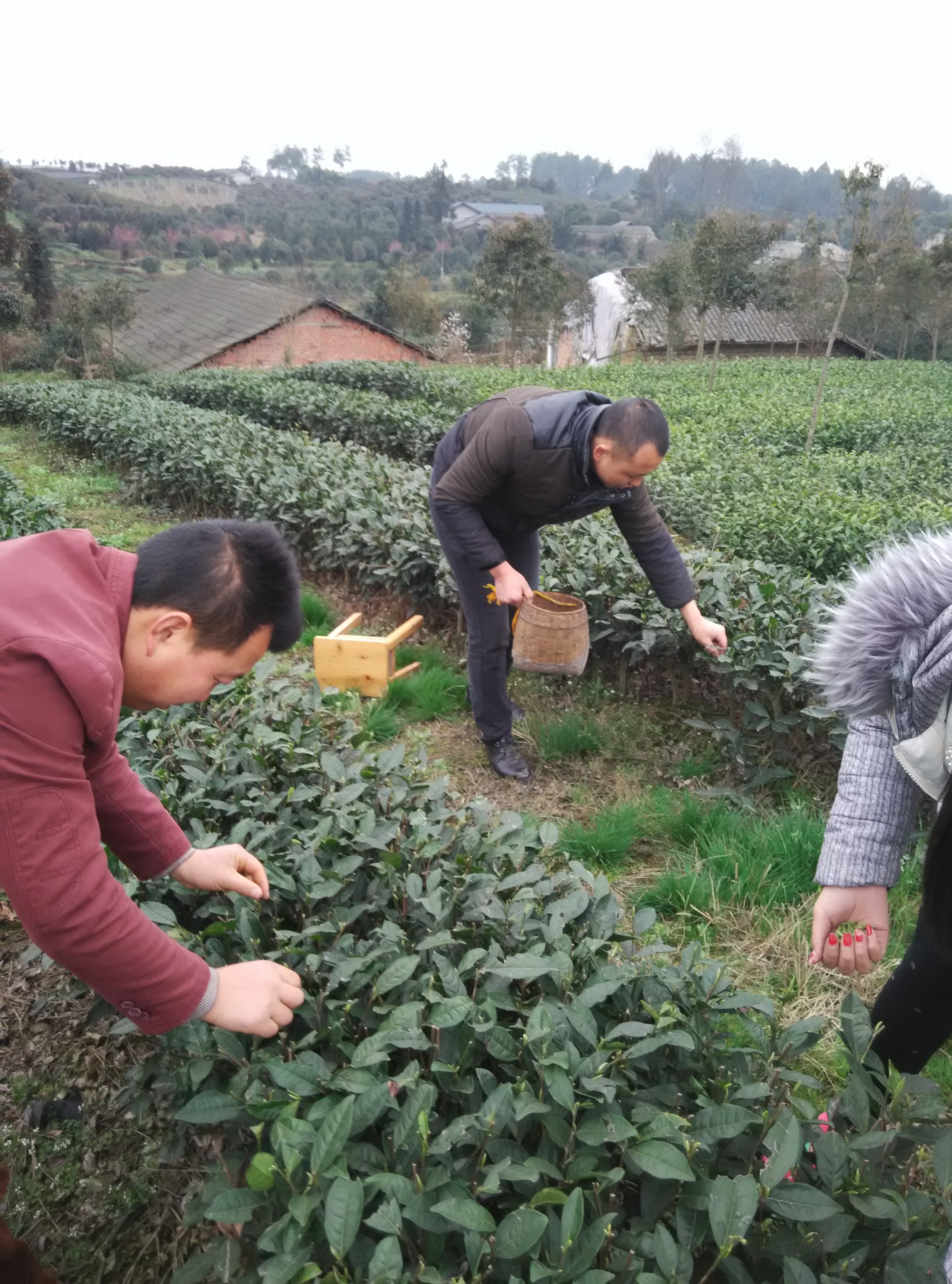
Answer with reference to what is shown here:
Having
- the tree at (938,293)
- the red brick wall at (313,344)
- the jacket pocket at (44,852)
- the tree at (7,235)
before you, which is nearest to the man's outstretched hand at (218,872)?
the jacket pocket at (44,852)

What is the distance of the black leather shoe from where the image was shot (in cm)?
359

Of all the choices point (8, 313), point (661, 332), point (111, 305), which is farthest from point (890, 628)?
point (661, 332)

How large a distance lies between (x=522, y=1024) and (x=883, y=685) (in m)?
0.86

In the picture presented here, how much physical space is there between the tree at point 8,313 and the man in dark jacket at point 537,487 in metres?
33.1

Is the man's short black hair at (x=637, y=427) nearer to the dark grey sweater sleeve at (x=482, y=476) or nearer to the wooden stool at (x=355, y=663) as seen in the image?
the dark grey sweater sleeve at (x=482, y=476)

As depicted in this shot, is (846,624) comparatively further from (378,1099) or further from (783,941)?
(783,941)

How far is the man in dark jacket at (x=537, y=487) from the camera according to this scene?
2.82 metres

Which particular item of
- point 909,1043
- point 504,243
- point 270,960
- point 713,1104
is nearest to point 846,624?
point 713,1104

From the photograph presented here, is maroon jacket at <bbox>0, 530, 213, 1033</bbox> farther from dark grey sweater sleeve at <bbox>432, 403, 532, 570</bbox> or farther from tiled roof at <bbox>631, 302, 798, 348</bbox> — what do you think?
tiled roof at <bbox>631, 302, 798, 348</bbox>

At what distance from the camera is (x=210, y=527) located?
53.1 inches

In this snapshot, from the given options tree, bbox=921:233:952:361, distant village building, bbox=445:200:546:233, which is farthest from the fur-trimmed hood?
distant village building, bbox=445:200:546:233

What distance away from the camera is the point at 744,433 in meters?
12.2

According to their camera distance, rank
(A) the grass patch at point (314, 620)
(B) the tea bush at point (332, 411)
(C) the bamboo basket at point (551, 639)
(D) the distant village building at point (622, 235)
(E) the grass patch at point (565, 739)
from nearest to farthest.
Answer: (C) the bamboo basket at point (551, 639), (E) the grass patch at point (565, 739), (A) the grass patch at point (314, 620), (B) the tea bush at point (332, 411), (D) the distant village building at point (622, 235)

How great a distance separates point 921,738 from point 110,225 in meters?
75.4
